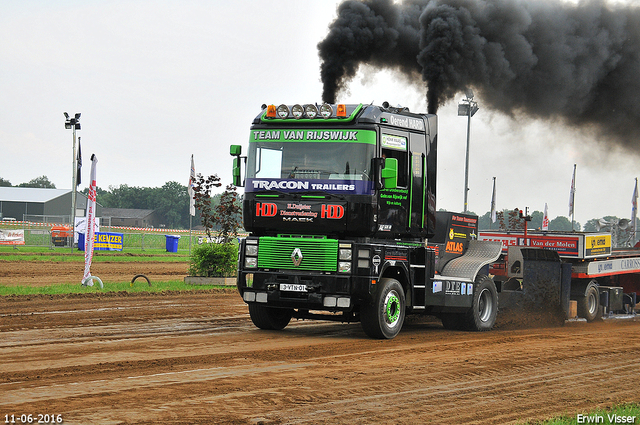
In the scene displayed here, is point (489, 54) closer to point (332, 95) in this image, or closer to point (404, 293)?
point (332, 95)

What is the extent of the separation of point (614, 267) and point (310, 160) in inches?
396

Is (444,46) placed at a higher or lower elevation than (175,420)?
higher

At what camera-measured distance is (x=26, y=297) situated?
→ 1855 centimetres

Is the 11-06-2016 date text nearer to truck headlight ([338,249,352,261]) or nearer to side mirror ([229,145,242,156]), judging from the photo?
truck headlight ([338,249,352,261])

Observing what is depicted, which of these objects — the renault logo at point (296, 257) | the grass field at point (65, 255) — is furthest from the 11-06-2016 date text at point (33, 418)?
the grass field at point (65, 255)

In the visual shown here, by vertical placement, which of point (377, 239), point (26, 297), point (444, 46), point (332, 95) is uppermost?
point (444, 46)

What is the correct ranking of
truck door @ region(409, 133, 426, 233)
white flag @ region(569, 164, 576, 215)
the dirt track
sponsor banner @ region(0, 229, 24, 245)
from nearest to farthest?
the dirt track < truck door @ region(409, 133, 426, 233) < sponsor banner @ region(0, 229, 24, 245) < white flag @ region(569, 164, 576, 215)

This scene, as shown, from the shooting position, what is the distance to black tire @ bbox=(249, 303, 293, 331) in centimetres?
1336

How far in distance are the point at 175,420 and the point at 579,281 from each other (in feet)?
42.7

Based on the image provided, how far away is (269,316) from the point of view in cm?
1353

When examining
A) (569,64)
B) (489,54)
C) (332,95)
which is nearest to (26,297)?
(332,95)

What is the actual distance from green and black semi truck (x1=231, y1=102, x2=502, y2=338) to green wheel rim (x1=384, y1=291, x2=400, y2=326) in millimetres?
17

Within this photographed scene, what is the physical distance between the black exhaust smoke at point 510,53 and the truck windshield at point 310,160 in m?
4.49

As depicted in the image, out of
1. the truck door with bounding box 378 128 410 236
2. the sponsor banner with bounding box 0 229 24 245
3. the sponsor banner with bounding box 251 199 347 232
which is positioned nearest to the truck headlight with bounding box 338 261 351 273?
the sponsor banner with bounding box 251 199 347 232
